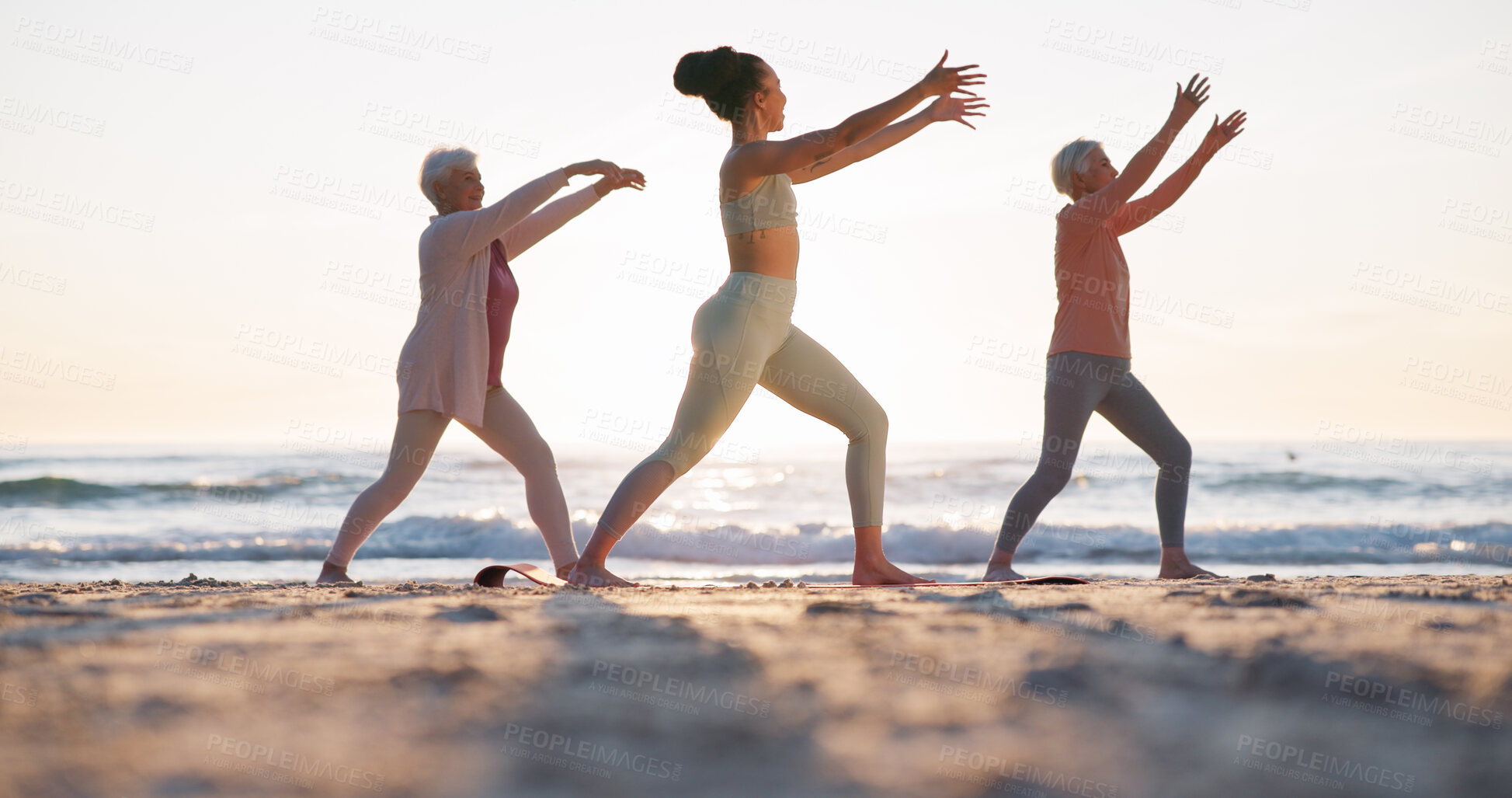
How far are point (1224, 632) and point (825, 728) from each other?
828 mm

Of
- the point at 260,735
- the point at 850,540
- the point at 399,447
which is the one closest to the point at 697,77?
the point at 399,447

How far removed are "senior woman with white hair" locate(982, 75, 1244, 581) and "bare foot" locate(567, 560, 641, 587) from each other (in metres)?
1.53

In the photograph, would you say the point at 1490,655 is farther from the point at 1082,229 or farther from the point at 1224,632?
the point at 1082,229

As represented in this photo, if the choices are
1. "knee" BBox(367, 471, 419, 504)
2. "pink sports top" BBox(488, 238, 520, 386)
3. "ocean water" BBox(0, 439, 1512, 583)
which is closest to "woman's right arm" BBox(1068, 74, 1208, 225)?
"pink sports top" BBox(488, 238, 520, 386)

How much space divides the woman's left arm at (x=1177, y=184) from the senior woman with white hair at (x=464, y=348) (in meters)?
2.07

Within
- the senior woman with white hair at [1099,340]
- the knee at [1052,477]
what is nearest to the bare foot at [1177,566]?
the senior woman with white hair at [1099,340]

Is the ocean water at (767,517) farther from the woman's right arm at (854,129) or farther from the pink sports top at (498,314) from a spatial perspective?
the woman's right arm at (854,129)

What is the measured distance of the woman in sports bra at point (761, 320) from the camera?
328 centimetres

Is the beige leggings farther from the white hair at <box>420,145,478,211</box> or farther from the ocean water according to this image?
the ocean water

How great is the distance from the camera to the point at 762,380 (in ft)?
11.7

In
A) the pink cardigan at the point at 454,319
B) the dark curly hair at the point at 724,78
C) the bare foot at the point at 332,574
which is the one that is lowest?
the bare foot at the point at 332,574

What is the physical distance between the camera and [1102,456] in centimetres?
1930

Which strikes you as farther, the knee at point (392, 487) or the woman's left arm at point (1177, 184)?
the woman's left arm at point (1177, 184)

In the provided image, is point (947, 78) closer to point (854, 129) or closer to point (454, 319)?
point (854, 129)
